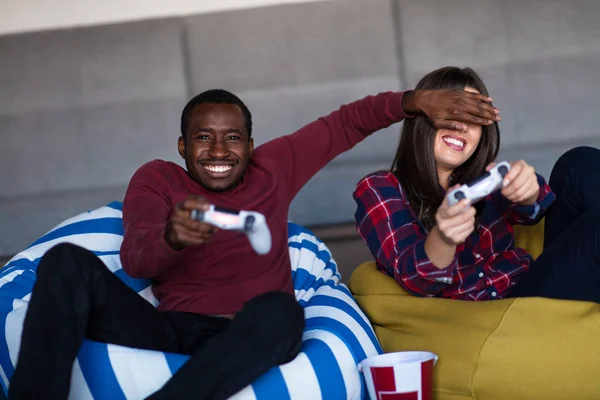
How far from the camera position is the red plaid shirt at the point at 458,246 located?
5.82ft

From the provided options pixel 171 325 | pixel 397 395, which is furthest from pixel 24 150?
pixel 397 395

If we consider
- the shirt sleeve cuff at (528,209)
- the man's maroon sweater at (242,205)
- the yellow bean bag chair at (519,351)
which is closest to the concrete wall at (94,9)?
the man's maroon sweater at (242,205)

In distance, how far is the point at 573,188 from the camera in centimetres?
192

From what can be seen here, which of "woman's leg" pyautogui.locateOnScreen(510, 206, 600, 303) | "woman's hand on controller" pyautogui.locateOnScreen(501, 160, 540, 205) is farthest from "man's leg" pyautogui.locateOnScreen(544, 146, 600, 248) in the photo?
"woman's hand on controller" pyautogui.locateOnScreen(501, 160, 540, 205)

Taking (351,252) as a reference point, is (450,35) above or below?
above

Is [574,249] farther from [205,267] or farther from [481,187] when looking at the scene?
[205,267]

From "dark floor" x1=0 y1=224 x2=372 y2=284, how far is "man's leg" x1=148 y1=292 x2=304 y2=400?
1.26 metres

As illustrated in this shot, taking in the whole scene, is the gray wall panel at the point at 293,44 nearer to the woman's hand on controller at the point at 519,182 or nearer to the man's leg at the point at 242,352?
the woman's hand on controller at the point at 519,182

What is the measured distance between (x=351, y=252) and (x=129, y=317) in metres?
1.43

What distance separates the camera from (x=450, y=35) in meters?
3.06

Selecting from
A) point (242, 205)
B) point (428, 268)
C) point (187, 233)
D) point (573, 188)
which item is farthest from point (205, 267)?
point (573, 188)

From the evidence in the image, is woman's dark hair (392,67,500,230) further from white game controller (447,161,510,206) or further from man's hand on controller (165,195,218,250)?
man's hand on controller (165,195,218,250)

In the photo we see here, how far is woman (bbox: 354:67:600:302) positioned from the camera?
1.68 metres

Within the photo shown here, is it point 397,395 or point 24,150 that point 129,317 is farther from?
point 24,150
